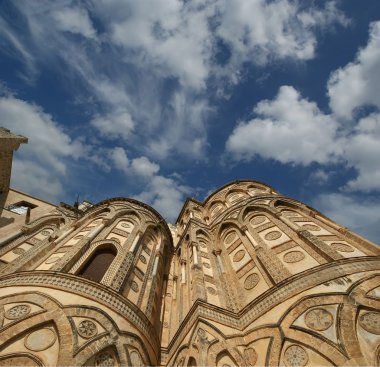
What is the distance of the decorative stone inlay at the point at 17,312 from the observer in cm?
→ 880

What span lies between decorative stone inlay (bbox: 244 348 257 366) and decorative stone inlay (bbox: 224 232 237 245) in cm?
797

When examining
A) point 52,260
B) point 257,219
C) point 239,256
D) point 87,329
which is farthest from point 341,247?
point 52,260

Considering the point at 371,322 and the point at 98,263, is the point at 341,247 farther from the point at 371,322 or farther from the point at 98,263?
the point at 98,263

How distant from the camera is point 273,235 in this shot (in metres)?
14.8

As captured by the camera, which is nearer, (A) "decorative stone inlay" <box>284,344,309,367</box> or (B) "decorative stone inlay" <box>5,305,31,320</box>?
(A) "decorative stone inlay" <box>284,344,309,367</box>

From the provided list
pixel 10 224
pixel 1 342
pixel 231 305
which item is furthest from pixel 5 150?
pixel 231 305

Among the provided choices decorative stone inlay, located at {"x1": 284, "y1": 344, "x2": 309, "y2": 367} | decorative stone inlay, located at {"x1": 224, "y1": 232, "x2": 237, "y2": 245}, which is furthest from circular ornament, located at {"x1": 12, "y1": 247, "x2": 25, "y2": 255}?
decorative stone inlay, located at {"x1": 284, "y1": 344, "x2": 309, "y2": 367}

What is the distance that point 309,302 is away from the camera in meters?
9.50

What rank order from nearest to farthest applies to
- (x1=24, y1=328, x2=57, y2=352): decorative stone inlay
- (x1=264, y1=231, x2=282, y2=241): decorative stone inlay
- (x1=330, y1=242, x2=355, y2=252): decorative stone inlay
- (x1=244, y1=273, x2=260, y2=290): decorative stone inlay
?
(x1=24, y1=328, x2=57, y2=352): decorative stone inlay, (x1=330, y1=242, x2=355, y2=252): decorative stone inlay, (x1=244, y1=273, x2=260, y2=290): decorative stone inlay, (x1=264, y1=231, x2=282, y2=241): decorative stone inlay

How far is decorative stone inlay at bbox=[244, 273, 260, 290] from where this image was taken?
1247 cm

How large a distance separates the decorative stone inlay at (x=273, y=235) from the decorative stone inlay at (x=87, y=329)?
888cm

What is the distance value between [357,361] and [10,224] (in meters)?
19.1

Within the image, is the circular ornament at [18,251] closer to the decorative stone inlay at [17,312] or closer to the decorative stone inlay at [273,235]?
the decorative stone inlay at [17,312]

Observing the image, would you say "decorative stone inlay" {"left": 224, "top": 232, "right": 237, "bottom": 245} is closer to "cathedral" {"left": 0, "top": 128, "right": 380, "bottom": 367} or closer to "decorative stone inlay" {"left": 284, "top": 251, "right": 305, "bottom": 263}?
"cathedral" {"left": 0, "top": 128, "right": 380, "bottom": 367}
